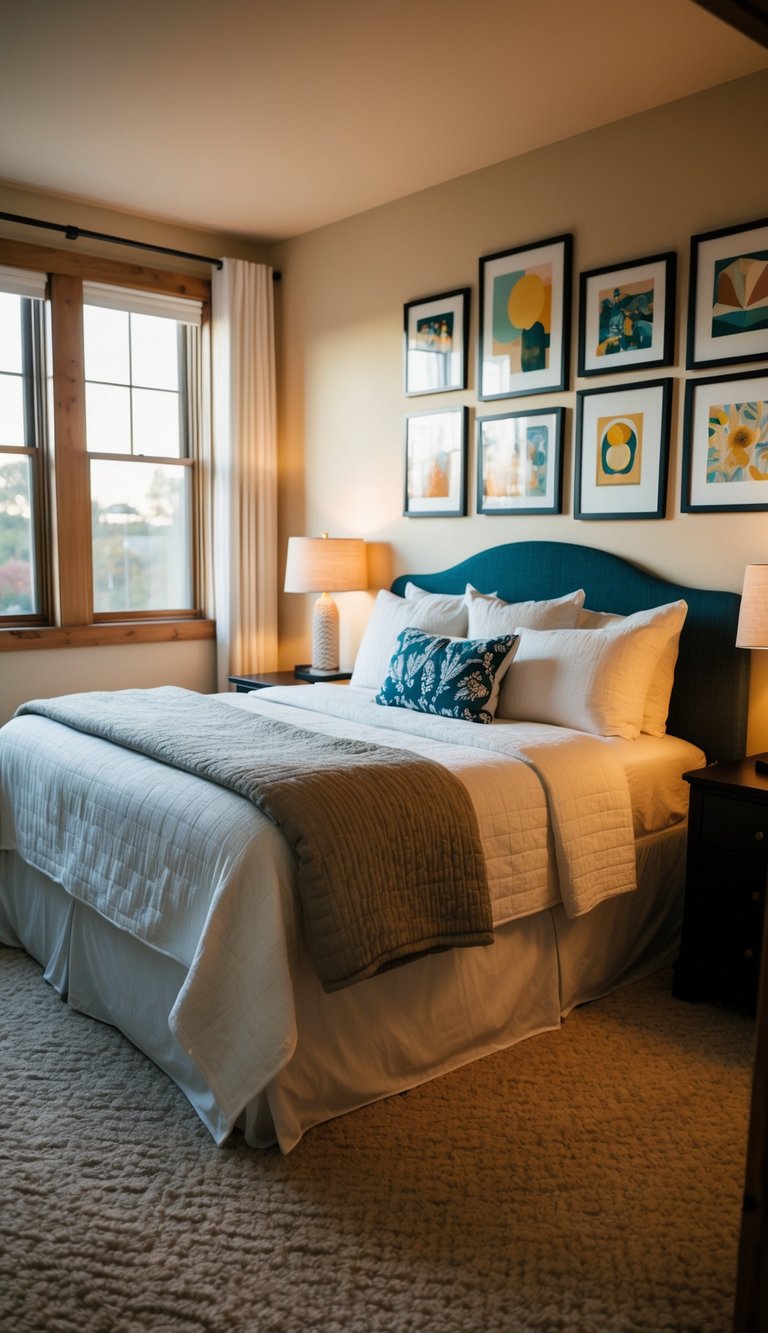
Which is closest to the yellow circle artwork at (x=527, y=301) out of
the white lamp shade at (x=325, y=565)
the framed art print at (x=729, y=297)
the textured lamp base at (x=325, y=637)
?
the framed art print at (x=729, y=297)

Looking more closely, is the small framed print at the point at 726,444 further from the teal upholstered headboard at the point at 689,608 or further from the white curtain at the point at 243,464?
the white curtain at the point at 243,464

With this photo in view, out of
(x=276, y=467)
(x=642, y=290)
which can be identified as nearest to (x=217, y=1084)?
(x=642, y=290)

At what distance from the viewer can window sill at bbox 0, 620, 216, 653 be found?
458 cm

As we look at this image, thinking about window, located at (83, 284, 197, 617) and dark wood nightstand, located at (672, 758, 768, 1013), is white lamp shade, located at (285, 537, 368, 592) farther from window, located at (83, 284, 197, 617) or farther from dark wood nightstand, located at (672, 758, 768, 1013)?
dark wood nightstand, located at (672, 758, 768, 1013)

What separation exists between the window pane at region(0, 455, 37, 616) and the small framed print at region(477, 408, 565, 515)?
210 centimetres

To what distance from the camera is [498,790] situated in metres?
2.69

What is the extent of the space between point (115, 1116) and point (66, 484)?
3.11m

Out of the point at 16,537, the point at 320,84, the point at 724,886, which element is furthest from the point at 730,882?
the point at 16,537

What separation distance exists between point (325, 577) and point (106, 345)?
Answer: 5.14 ft

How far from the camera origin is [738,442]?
334 centimetres

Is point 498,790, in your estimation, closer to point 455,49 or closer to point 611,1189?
point 611,1189

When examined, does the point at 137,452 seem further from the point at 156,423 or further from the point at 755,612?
the point at 755,612

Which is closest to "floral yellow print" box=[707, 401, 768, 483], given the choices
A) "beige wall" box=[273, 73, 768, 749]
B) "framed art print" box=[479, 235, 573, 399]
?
"beige wall" box=[273, 73, 768, 749]

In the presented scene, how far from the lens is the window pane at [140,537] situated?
16.2 ft
